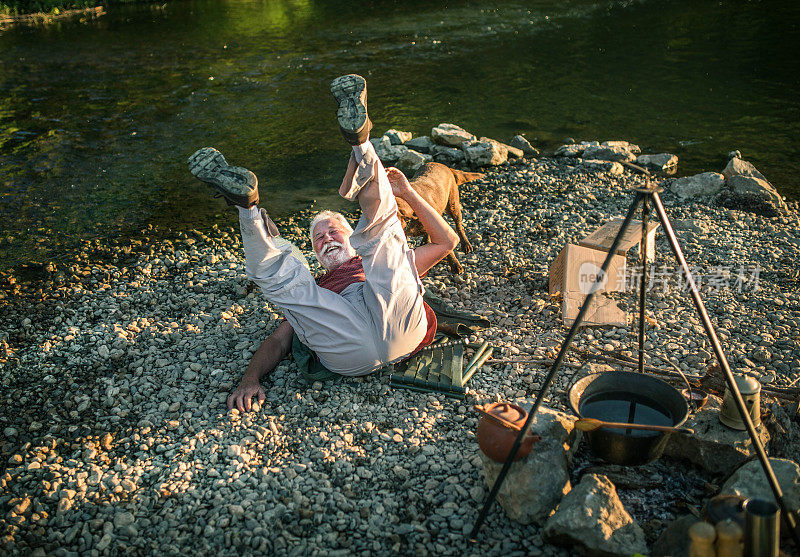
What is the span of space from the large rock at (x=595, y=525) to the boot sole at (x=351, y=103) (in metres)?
2.73

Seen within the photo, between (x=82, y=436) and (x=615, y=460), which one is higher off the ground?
(x=615, y=460)

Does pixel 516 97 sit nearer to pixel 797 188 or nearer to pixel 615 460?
pixel 797 188

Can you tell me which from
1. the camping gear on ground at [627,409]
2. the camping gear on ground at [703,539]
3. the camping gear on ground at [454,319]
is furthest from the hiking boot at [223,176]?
the camping gear on ground at [703,539]

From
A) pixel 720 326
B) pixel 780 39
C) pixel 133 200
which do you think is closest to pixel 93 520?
pixel 720 326

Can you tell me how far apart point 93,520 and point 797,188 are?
10269 millimetres

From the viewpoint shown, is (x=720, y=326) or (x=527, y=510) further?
(x=720, y=326)

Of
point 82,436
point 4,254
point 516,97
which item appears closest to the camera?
point 82,436

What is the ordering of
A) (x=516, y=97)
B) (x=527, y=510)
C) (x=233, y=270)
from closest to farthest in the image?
(x=527, y=510) → (x=233, y=270) → (x=516, y=97)

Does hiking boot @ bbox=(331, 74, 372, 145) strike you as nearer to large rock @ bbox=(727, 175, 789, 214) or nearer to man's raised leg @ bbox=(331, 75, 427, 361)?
man's raised leg @ bbox=(331, 75, 427, 361)

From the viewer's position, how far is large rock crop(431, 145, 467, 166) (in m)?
10.8

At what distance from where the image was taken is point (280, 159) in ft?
38.0

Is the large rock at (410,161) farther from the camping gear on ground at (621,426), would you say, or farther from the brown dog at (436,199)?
the camping gear on ground at (621,426)

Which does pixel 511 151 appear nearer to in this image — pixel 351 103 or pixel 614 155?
pixel 614 155

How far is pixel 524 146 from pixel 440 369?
23.8 ft
